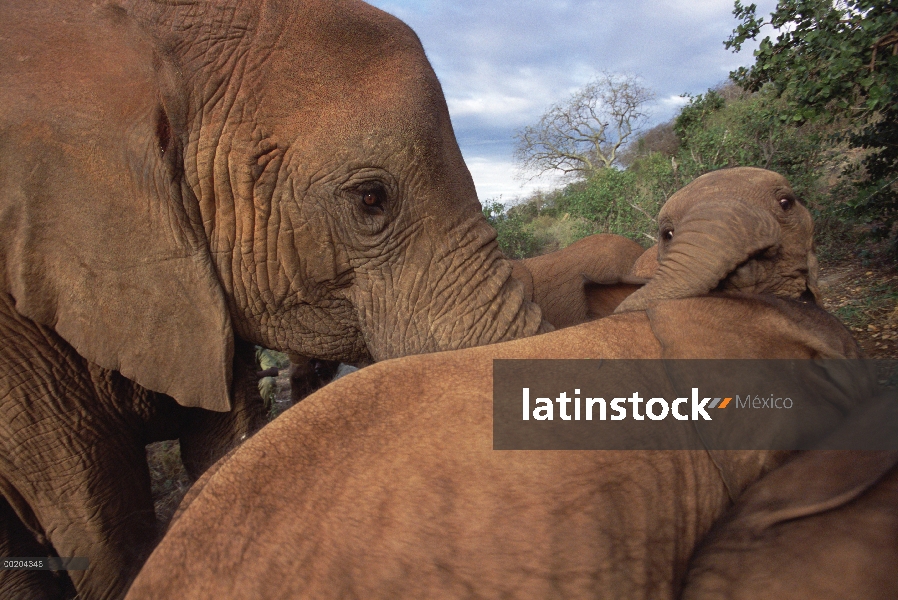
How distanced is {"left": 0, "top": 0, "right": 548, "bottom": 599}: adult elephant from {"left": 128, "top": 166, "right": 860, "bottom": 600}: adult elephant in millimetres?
1032

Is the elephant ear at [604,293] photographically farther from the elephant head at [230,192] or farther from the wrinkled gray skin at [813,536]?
the wrinkled gray skin at [813,536]

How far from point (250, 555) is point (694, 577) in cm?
89

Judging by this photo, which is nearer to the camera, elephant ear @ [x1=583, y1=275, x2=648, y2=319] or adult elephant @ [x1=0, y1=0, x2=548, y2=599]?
adult elephant @ [x1=0, y1=0, x2=548, y2=599]

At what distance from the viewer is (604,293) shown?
428 cm

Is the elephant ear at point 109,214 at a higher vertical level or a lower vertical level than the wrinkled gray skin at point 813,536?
higher

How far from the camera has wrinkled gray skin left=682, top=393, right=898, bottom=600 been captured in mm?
1119

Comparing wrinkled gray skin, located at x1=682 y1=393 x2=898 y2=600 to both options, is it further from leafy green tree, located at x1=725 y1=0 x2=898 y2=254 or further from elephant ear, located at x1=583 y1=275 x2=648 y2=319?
leafy green tree, located at x1=725 y1=0 x2=898 y2=254

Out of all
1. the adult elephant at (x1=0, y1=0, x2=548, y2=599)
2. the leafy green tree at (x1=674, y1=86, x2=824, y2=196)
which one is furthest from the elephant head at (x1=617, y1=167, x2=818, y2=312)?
the leafy green tree at (x1=674, y1=86, x2=824, y2=196)

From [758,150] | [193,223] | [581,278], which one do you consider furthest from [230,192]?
[758,150]

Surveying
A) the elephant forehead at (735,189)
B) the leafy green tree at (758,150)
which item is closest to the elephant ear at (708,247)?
the elephant forehead at (735,189)

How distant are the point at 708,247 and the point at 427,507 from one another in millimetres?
2030

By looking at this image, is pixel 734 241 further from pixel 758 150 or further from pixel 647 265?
pixel 758 150

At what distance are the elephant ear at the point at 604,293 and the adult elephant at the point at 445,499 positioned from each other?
2.72 metres

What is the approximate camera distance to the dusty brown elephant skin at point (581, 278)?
14.0 ft
